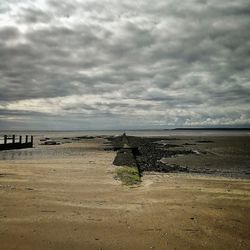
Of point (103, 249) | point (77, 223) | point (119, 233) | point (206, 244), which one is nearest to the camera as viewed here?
point (103, 249)

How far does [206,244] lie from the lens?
693cm

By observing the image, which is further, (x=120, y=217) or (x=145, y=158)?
(x=145, y=158)

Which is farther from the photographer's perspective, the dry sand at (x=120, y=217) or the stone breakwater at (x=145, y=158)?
the stone breakwater at (x=145, y=158)

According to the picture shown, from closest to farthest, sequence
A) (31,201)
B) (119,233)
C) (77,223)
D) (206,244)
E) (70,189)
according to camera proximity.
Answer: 1. (206,244)
2. (119,233)
3. (77,223)
4. (31,201)
5. (70,189)

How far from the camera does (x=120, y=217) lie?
8648 millimetres

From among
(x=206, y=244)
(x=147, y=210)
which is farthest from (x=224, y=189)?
(x=206, y=244)

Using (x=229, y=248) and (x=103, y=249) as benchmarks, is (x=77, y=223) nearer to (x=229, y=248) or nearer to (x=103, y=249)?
(x=103, y=249)

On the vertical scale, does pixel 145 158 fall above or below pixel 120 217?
below

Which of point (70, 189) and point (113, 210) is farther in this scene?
point (70, 189)

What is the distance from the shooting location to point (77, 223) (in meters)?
8.02

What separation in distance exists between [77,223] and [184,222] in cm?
275

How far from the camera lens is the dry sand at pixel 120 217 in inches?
272

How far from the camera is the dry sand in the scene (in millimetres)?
6906

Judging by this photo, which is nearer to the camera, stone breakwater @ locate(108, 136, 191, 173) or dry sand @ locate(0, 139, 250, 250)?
dry sand @ locate(0, 139, 250, 250)
